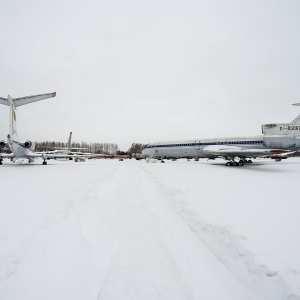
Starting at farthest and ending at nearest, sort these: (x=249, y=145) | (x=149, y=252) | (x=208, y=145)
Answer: (x=208, y=145) < (x=249, y=145) < (x=149, y=252)

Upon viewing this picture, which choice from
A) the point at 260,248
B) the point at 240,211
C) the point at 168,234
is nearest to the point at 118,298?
the point at 168,234

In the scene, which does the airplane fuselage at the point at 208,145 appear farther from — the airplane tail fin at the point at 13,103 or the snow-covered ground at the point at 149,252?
the airplane tail fin at the point at 13,103

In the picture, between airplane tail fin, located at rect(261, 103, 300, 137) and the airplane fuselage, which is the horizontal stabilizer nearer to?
the airplane fuselage

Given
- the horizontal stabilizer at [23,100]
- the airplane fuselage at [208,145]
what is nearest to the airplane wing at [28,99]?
the horizontal stabilizer at [23,100]

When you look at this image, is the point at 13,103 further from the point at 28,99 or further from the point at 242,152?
the point at 242,152

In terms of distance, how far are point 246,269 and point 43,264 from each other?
2553 millimetres

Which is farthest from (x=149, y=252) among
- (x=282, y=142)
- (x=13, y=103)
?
(x=282, y=142)

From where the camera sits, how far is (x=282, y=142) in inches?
768

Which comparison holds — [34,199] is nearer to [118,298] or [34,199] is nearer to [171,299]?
[118,298]

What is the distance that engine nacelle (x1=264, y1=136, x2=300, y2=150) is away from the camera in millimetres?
19203

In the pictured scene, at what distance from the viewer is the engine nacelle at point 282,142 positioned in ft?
63.0

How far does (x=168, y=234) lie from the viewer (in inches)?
129

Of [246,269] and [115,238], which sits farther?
[115,238]

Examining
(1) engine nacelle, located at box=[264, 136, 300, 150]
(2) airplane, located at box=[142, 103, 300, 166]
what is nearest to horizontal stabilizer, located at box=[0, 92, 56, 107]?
(2) airplane, located at box=[142, 103, 300, 166]
